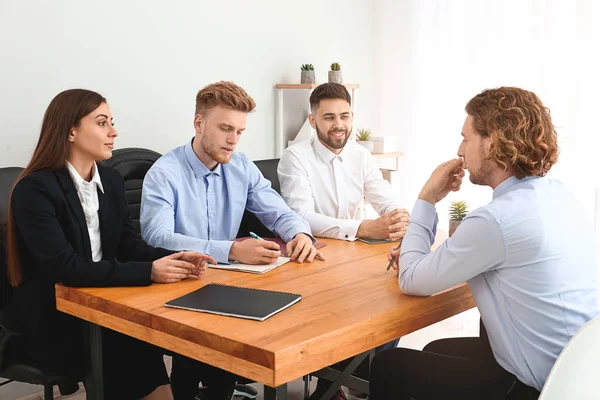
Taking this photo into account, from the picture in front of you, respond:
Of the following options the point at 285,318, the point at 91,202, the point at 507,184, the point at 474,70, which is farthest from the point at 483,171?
the point at 474,70

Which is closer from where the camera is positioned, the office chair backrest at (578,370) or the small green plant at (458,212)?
the office chair backrest at (578,370)

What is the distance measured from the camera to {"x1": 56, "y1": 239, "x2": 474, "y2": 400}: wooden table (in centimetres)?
149

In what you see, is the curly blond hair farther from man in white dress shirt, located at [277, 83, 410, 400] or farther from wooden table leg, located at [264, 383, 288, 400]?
man in white dress shirt, located at [277, 83, 410, 400]

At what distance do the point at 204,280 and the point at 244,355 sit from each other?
0.57 m

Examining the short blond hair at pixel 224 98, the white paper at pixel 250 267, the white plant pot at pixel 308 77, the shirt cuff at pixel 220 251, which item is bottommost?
the white paper at pixel 250 267

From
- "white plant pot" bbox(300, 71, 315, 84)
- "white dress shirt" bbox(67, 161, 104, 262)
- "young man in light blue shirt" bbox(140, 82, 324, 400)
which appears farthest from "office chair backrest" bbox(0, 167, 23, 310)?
"white plant pot" bbox(300, 71, 315, 84)

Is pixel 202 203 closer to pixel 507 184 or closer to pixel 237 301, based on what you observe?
pixel 237 301

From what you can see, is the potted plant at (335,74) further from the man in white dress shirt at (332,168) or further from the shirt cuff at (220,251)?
the shirt cuff at (220,251)

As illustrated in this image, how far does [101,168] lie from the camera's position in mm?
2350

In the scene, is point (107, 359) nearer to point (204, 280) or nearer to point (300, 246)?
point (204, 280)

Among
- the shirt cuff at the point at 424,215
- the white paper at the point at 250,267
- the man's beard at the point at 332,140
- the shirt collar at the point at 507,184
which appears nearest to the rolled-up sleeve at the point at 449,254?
the shirt cuff at the point at 424,215

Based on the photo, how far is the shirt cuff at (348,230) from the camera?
265 centimetres

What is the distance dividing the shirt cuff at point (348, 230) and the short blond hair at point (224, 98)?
1.96 ft

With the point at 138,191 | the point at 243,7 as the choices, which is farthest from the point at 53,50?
the point at 243,7
